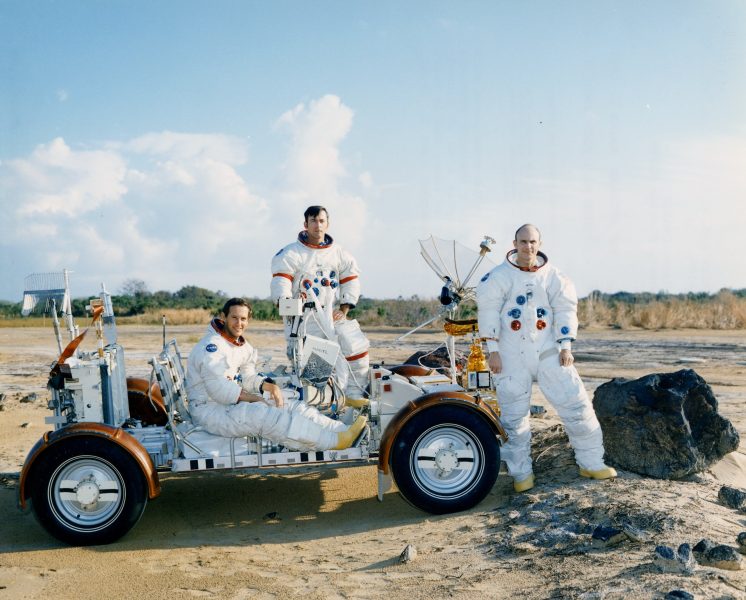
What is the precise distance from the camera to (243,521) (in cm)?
631

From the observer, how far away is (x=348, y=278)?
788 centimetres

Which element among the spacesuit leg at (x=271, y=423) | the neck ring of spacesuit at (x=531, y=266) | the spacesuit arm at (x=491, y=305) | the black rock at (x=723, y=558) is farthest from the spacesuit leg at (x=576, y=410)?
the spacesuit leg at (x=271, y=423)

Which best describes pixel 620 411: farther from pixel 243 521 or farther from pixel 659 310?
pixel 659 310

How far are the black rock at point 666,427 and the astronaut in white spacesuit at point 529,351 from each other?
1.21 feet

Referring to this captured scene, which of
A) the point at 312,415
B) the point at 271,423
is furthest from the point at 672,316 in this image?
the point at 271,423

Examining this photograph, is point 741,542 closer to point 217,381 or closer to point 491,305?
point 491,305

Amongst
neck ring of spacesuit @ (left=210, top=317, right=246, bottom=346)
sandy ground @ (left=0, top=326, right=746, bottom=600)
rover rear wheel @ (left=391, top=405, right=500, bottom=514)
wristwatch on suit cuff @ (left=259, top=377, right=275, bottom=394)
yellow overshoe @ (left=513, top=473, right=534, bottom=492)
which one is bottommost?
sandy ground @ (left=0, top=326, right=746, bottom=600)

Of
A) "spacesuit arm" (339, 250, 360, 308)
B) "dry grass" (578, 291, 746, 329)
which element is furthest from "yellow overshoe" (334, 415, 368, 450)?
"dry grass" (578, 291, 746, 329)

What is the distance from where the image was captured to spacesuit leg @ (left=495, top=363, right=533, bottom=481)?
6.36m

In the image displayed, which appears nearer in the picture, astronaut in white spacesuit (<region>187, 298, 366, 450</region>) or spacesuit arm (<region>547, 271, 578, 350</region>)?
astronaut in white spacesuit (<region>187, 298, 366, 450</region>)

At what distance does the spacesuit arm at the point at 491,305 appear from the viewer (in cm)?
638

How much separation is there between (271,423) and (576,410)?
2.61 m

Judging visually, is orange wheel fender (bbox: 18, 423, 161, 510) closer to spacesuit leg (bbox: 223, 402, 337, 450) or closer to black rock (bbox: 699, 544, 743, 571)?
spacesuit leg (bbox: 223, 402, 337, 450)

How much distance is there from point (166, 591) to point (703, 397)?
488cm
